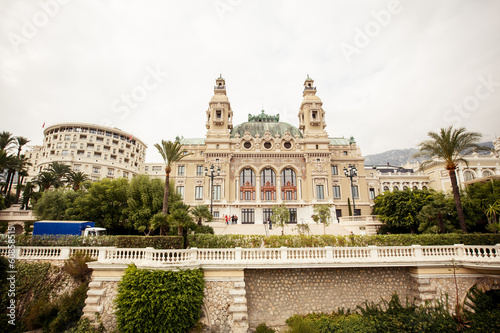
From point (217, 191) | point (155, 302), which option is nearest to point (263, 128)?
point (217, 191)

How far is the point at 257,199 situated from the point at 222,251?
30987 millimetres

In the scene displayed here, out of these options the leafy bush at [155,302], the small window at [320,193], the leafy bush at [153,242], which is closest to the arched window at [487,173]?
the small window at [320,193]

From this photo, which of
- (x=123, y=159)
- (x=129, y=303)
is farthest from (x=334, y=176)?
(x=123, y=159)

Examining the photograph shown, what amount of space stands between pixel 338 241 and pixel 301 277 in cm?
336

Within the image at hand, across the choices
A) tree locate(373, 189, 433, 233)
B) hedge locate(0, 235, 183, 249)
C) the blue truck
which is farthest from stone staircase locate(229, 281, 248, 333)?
tree locate(373, 189, 433, 233)

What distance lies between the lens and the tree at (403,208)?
2491cm

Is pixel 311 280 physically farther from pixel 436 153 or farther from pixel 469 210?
pixel 469 210

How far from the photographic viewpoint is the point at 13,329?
43.6 ft

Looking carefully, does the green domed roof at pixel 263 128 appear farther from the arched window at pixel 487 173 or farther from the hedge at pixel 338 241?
the arched window at pixel 487 173

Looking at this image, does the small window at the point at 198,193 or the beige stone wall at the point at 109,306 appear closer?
the beige stone wall at the point at 109,306

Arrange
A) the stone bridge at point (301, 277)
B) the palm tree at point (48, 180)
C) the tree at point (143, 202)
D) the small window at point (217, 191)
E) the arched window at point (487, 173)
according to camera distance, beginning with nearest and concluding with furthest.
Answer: the stone bridge at point (301, 277) → the tree at point (143, 202) → the palm tree at point (48, 180) → the small window at point (217, 191) → the arched window at point (487, 173)

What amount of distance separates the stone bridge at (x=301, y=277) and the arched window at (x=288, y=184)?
31.1 meters

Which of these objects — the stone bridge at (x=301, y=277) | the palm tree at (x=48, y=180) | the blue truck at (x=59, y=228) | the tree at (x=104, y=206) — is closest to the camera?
the stone bridge at (x=301, y=277)

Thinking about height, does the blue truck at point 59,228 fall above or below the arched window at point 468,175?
below
